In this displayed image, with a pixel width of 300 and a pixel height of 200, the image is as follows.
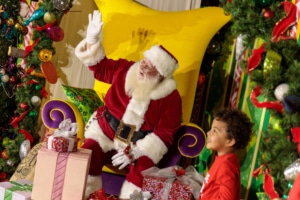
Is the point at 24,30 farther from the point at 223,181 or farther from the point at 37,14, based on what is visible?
the point at 223,181

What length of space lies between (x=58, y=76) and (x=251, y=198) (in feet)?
5.68

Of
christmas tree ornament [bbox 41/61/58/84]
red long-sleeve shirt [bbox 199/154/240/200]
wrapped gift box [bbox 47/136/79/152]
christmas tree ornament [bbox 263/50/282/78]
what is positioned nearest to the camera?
christmas tree ornament [bbox 263/50/282/78]

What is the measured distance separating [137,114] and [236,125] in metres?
0.79

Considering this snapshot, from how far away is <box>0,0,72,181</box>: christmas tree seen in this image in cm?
391

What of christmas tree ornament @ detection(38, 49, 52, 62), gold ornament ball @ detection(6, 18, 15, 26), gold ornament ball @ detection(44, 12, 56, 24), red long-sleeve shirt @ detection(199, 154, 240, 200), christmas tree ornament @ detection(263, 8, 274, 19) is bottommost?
red long-sleeve shirt @ detection(199, 154, 240, 200)

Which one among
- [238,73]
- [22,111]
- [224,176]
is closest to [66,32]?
[22,111]

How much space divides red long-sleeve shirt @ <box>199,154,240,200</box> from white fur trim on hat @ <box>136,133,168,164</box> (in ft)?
1.92

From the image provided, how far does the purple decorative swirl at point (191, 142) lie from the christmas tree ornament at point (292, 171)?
1211 mm

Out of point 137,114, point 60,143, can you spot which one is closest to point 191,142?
point 137,114

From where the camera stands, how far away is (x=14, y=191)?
9.48 ft

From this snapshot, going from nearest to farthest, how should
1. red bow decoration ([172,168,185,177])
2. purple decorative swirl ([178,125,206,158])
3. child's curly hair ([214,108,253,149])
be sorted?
child's curly hair ([214,108,253,149]) < red bow decoration ([172,168,185,177]) < purple decorative swirl ([178,125,206,158])

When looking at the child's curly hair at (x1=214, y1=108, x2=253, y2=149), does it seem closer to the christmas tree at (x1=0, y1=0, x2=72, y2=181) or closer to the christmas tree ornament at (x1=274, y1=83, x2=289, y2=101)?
the christmas tree ornament at (x1=274, y1=83, x2=289, y2=101)

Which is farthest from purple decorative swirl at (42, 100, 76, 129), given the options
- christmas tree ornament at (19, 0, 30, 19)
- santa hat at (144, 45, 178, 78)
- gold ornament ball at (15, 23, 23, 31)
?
christmas tree ornament at (19, 0, 30, 19)

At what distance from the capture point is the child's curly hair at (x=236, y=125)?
2.74 metres
